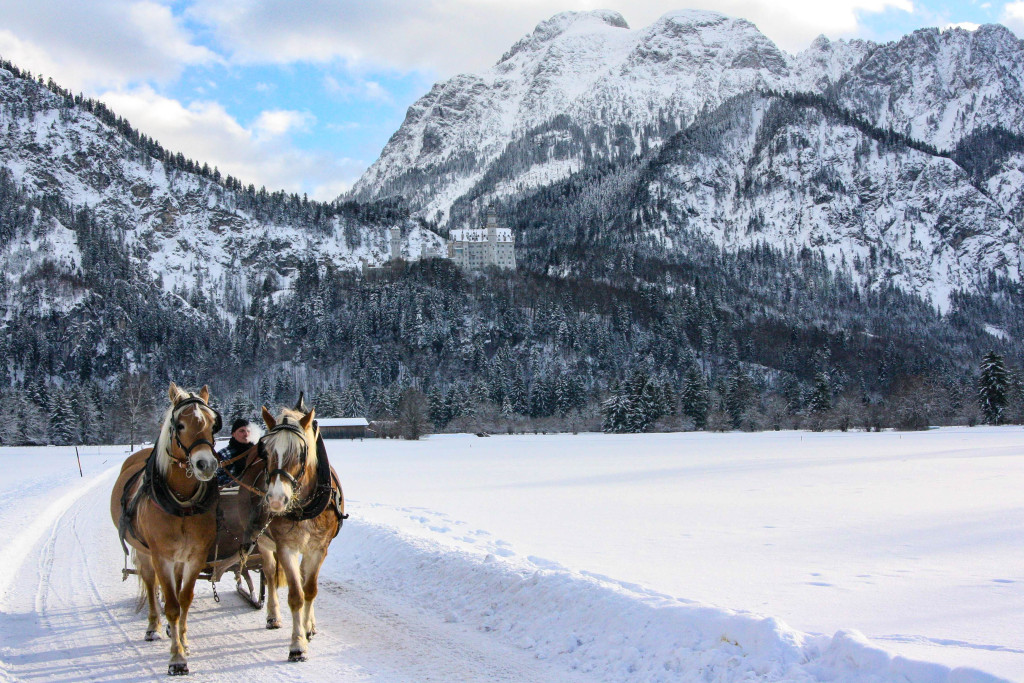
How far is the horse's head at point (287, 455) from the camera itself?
23.4ft

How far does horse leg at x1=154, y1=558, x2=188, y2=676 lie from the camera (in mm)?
7438

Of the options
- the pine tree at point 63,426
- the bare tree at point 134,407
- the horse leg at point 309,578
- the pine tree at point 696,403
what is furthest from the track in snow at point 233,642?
the pine tree at point 63,426

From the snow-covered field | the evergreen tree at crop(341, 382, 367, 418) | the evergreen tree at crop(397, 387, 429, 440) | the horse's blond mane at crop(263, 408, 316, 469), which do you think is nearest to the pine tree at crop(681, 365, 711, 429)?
the evergreen tree at crop(397, 387, 429, 440)

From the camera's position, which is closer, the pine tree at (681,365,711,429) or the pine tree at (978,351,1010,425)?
the pine tree at (978,351,1010,425)

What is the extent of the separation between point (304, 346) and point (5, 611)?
18876cm

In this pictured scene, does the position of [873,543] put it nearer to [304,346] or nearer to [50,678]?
[50,678]

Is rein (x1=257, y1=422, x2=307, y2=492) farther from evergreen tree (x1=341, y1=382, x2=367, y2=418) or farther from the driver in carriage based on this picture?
evergreen tree (x1=341, y1=382, x2=367, y2=418)

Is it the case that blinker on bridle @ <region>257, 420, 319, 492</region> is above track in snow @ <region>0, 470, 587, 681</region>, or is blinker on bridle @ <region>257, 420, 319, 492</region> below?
above

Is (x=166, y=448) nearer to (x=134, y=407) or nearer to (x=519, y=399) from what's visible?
(x=134, y=407)

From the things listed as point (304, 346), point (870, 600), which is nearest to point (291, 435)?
point (870, 600)

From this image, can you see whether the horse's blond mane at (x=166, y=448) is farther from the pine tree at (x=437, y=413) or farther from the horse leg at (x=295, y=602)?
the pine tree at (x=437, y=413)

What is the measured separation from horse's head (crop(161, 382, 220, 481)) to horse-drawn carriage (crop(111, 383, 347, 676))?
11 mm

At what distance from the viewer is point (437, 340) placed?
18425cm

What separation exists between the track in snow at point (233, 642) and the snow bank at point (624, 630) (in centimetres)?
47
